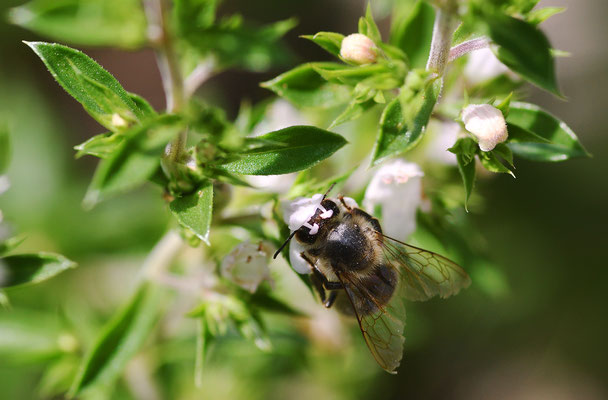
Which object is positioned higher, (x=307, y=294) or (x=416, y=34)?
(x=416, y=34)

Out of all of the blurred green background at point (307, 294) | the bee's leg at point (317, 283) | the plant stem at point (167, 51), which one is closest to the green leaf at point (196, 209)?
the bee's leg at point (317, 283)

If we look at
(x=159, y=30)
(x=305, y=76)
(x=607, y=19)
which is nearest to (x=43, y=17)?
(x=159, y=30)

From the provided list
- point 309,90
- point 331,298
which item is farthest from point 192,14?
point 331,298

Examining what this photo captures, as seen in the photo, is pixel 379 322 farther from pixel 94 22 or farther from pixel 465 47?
→ pixel 94 22

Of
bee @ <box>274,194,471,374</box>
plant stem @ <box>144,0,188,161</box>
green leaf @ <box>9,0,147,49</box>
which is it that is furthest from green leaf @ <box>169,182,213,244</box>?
green leaf @ <box>9,0,147,49</box>

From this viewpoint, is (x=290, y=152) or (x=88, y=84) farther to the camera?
(x=290, y=152)

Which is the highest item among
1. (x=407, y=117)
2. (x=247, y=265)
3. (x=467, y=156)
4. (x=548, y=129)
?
(x=407, y=117)

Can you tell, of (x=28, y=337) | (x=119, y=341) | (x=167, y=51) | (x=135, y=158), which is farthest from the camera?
(x=28, y=337)

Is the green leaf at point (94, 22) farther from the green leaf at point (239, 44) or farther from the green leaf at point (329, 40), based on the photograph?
the green leaf at point (329, 40)
